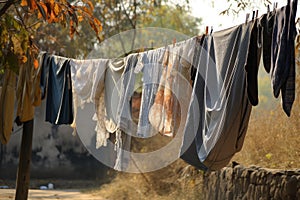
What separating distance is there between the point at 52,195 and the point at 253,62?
635 centimetres

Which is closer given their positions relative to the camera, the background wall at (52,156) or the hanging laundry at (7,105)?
the hanging laundry at (7,105)

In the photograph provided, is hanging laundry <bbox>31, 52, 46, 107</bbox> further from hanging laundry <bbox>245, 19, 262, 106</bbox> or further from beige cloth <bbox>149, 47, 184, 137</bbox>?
hanging laundry <bbox>245, 19, 262, 106</bbox>

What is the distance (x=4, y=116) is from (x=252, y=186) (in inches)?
107

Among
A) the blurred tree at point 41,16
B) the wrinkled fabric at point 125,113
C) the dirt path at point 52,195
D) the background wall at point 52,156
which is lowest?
the dirt path at point 52,195

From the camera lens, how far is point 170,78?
16.9ft

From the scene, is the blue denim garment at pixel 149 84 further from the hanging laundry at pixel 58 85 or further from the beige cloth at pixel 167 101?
the hanging laundry at pixel 58 85

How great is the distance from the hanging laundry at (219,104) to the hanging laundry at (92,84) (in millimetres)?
2193

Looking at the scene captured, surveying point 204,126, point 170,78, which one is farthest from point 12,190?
point 204,126

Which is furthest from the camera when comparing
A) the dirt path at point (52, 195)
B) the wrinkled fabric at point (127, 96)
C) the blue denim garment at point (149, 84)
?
the dirt path at point (52, 195)

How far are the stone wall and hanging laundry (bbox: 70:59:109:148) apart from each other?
4.85 feet

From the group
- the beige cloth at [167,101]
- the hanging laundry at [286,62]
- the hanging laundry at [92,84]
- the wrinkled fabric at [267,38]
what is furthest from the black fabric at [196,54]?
the hanging laundry at [92,84]

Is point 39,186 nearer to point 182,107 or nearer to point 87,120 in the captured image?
point 87,120

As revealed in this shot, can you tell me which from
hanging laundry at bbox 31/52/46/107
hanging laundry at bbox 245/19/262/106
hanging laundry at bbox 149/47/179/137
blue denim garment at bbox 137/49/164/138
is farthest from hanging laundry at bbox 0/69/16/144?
hanging laundry at bbox 245/19/262/106

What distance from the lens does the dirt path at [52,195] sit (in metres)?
9.11
